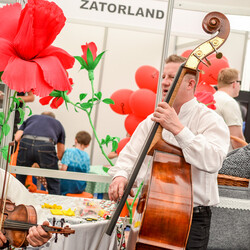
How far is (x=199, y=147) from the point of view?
1.28m

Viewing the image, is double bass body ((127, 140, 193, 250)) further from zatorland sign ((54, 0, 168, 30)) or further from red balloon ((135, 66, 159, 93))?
red balloon ((135, 66, 159, 93))

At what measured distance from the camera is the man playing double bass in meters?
1.27

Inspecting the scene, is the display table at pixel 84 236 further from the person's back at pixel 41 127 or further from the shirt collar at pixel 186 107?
the person's back at pixel 41 127

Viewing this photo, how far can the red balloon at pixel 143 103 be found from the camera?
305 centimetres

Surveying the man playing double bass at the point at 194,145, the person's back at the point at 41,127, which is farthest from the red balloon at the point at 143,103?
the man playing double bass at the point at 194,145

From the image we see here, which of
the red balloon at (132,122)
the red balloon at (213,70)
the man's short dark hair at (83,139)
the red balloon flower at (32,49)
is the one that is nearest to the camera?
the red balloon flower at (32,49)

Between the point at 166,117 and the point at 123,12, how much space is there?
1.32m

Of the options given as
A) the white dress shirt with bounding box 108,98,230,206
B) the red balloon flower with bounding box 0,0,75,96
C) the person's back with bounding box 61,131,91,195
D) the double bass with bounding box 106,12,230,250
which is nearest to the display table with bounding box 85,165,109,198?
the person's back with bounding box 61,131,91,195

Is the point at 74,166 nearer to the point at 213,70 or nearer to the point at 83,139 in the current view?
the point at 83,139

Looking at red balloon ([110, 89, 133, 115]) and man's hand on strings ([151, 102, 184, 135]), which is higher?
red balloon ([110, 89, 133, 115])

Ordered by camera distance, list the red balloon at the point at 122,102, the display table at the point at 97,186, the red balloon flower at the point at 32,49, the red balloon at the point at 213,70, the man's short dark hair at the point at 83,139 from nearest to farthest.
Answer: the red balloon flower at the point at 32,49
the red balloon at the point at 213,70
the red balloon at the point at 122,102
the display table at the point at 97,186
the man's short dark hair at the point at 83,139

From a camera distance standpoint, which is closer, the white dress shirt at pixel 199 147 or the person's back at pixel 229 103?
the white dress shirt at pixel 199 147

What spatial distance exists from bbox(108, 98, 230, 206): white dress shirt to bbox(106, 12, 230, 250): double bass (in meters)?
0.06

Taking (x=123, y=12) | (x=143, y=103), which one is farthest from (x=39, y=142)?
(x=123, y=12)
